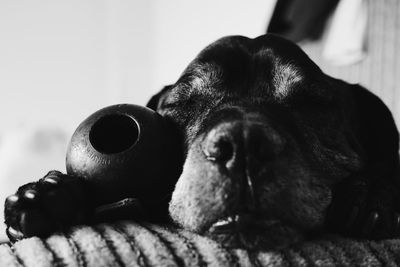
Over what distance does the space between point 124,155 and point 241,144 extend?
24 cm

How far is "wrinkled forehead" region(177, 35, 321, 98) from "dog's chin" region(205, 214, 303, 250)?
530 millimetres

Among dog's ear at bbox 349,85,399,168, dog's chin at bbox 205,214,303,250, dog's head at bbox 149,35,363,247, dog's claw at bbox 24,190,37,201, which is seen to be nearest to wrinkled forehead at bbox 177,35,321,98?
dog's head at bbox 149,35,363,247

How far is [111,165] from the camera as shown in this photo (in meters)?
0.91

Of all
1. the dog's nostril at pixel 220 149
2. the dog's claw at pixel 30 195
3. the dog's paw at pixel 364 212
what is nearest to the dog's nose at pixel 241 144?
the dog's nostril at pixel 220 149

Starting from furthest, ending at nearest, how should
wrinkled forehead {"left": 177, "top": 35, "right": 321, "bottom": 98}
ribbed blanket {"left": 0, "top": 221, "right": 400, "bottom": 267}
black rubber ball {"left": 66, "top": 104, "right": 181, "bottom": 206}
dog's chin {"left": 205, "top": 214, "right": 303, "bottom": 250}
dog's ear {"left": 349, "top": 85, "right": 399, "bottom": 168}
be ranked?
1. dog's ear {"left": 349, "top": 85, "right": 399, "bottom": 168}
2. wrinkled forehead {"left": 177, "top": 35, "right": 321, "bottom": 98}
3. black rubber ball {"left": 66, "top": 104, "right": 181, "bottom": 206}
4. dog's chin {"left": 205, "top": 214, "right": 303, "bottom": 250}
5. ribbed blanket {"left": 0, "top": 221, "right": 400, "bottom": 267}

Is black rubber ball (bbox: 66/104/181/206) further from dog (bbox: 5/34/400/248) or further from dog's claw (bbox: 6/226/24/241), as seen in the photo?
dog's claw (bbox: 6/226/24/241)

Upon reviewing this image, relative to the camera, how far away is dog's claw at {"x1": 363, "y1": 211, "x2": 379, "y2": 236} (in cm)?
93

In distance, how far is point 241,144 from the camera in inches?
33.3

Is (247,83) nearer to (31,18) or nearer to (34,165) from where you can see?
(34,165)

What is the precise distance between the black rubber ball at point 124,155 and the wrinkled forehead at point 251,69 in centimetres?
33

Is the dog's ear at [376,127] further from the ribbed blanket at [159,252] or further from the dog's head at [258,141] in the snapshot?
the ribbed blanket at [159,252]

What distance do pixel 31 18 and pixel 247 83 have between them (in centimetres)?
423

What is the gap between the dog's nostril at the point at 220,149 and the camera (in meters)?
0.86

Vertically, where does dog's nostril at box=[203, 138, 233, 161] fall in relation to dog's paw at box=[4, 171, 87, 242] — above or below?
above
